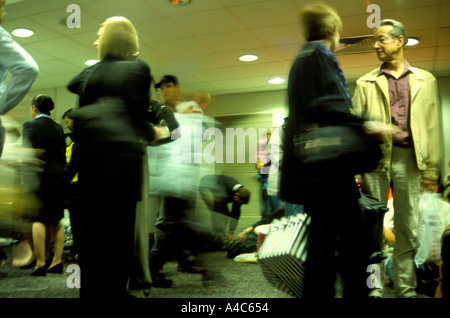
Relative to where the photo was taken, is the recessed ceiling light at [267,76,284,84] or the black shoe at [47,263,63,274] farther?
the recessed ceiling light at [267,76,284,84]

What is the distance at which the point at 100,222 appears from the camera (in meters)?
1.53

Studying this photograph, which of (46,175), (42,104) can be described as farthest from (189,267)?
(42,104)

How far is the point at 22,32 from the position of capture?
536 centimetres

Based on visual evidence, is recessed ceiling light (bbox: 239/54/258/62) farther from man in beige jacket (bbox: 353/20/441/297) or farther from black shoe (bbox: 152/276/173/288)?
black shoe (bbox: 152/276/173/288)

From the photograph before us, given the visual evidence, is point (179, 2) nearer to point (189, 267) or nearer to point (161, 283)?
point (189, 267)

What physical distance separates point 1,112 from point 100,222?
55cm

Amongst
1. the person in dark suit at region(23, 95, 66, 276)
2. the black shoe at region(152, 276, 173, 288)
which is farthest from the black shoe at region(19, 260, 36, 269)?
the black shoe at region(152, 276, 173, 288)

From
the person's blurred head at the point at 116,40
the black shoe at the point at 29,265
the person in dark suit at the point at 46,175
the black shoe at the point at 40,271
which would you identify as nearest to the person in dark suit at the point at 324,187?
the person's blurred head at the point at 116,40

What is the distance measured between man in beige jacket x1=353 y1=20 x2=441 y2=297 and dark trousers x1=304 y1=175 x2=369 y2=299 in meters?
1.12

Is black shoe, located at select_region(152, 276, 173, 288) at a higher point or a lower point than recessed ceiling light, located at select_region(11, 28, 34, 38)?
lower

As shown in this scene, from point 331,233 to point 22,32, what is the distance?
5206mm

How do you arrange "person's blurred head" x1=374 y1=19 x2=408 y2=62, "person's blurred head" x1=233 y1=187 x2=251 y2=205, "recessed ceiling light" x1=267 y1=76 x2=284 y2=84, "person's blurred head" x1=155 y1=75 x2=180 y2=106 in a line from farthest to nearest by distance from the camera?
"recessed ceiling light" x1=267 y1=76 x2=284 y2=84, "person's blurred head" x1=233 y1=187 x2=251 y2=205, "person's blurred head" x1=155 y1=75 x2=180 y2=106, "person's blurred head" x1=374 y1=19 x2=408 y2=62

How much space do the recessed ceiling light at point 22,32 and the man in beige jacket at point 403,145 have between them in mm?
4364

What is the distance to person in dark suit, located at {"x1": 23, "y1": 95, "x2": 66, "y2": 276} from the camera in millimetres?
3182
